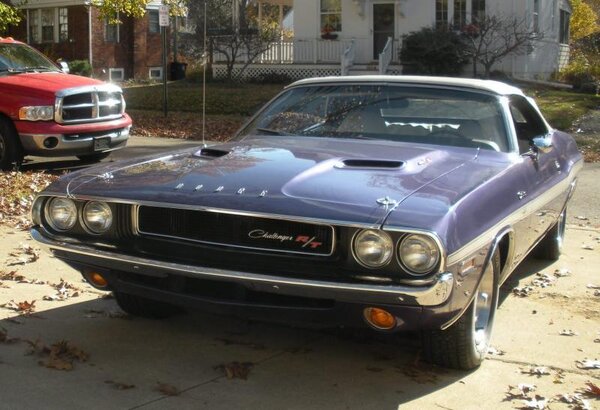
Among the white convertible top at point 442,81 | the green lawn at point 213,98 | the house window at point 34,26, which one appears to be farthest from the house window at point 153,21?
the white convertible top at point 442,81

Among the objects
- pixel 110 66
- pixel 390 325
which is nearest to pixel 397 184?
pixel 390 325

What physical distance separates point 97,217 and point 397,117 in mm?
2155

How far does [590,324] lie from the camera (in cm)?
534

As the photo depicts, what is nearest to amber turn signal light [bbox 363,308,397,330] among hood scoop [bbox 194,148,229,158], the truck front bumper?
hood scoop [bbox 194,148,229,158]

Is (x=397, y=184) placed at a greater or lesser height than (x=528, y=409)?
greater

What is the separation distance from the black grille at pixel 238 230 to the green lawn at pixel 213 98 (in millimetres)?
15318

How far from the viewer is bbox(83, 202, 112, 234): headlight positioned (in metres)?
4.29

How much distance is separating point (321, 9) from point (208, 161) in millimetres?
22749

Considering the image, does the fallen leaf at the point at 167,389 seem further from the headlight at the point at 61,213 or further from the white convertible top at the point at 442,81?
the white convertible top at the point at 442,81

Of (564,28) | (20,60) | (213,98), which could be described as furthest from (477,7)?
(20,60)

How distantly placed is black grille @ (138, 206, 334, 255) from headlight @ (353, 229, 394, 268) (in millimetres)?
143

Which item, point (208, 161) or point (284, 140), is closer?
point (208, 161)

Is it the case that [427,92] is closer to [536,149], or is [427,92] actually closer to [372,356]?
[536,149]

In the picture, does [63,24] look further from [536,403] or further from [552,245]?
[536,403]
